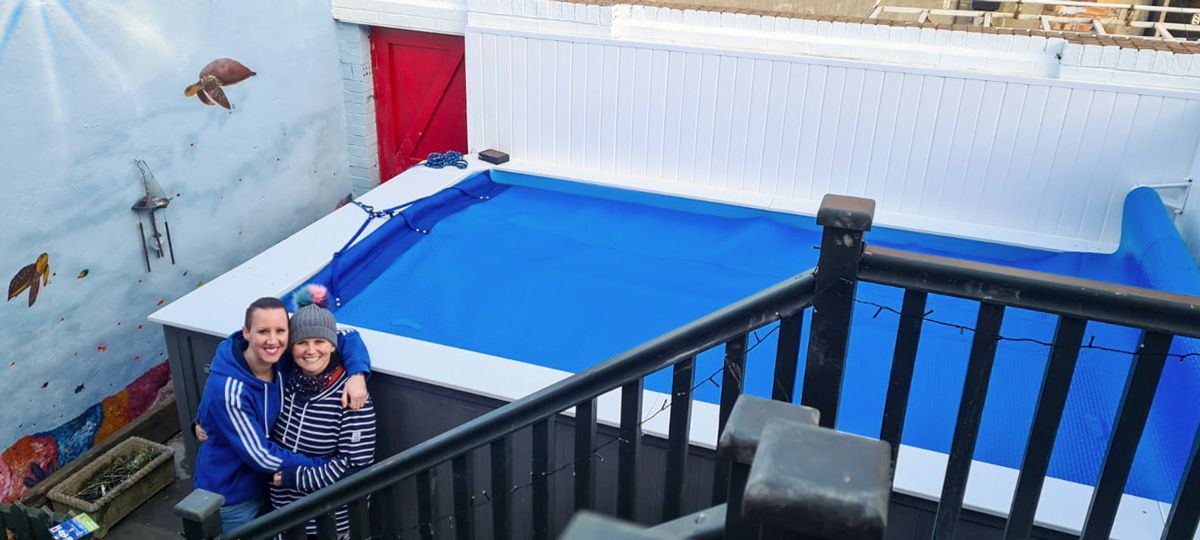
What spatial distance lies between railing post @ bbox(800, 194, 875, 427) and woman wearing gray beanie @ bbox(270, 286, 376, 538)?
153 centimetres

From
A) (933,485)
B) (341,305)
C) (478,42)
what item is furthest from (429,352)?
(478,42)

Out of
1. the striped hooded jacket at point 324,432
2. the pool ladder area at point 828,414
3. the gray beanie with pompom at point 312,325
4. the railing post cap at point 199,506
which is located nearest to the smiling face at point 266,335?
the gray beanie with pompom at point 312,325

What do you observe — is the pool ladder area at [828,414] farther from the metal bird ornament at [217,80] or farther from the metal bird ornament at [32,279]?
the metal bird ornament at [217,80]

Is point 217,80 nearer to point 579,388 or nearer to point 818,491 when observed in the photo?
point 579,388

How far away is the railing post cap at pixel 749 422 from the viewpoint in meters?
0.81

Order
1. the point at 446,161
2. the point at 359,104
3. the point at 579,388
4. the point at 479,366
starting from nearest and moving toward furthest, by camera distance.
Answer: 1. the point at 579,388
2. the point at 479,366
3. the point at 446,161
4. the point at 359,104

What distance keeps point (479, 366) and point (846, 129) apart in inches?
91.8

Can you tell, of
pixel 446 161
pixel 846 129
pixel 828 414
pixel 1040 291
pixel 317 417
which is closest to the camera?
pixel 1040 291

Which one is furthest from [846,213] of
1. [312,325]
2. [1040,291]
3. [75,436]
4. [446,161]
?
[446,161]

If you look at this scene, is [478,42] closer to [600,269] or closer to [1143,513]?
[600,269]

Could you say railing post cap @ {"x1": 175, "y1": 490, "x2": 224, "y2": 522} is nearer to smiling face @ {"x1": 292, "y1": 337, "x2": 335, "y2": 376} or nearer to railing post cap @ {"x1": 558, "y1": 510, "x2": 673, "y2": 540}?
smiling face @ {"x1": 292, "y1": 337, "x2": 335, "y2": 376}

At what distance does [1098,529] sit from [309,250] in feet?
10.1

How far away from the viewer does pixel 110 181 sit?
3.56 metres

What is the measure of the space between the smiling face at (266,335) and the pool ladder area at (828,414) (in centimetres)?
62
